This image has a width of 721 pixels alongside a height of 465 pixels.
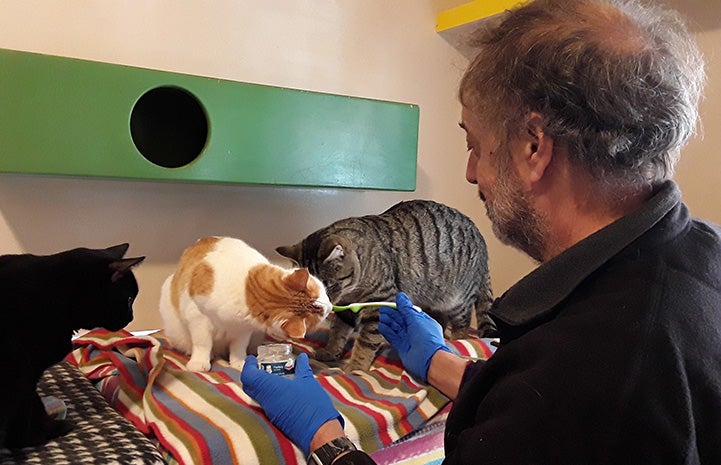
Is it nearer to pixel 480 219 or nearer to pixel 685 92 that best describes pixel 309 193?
pixel 480 219

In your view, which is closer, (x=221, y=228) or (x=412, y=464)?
(x=412, y=464)

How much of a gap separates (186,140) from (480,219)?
1092mm

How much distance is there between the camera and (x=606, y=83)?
69cm

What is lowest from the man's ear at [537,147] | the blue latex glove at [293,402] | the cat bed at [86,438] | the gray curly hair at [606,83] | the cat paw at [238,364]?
the cat paw at [238,364]

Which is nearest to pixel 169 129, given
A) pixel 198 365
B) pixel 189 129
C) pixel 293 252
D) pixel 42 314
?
pixel 189 129

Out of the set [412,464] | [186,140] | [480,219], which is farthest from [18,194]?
[480,219]

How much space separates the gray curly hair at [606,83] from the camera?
693 mm

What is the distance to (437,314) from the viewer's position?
5.70 ft

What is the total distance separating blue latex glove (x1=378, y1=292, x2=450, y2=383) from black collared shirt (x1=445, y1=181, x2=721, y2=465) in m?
0.53

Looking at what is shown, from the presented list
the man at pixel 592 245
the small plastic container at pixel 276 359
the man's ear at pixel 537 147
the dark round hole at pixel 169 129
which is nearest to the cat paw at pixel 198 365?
the small plastic container at pixel 276 359

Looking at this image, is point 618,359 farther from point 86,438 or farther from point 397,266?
point 397,266

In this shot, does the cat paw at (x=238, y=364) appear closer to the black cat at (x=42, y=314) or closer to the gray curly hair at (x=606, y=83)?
the black cat at (x=42, y=314)

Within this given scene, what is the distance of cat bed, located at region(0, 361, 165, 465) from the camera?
2.80ft

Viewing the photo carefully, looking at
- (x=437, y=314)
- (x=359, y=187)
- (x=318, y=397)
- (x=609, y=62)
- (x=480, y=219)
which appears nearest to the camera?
(x=609, y=62)
